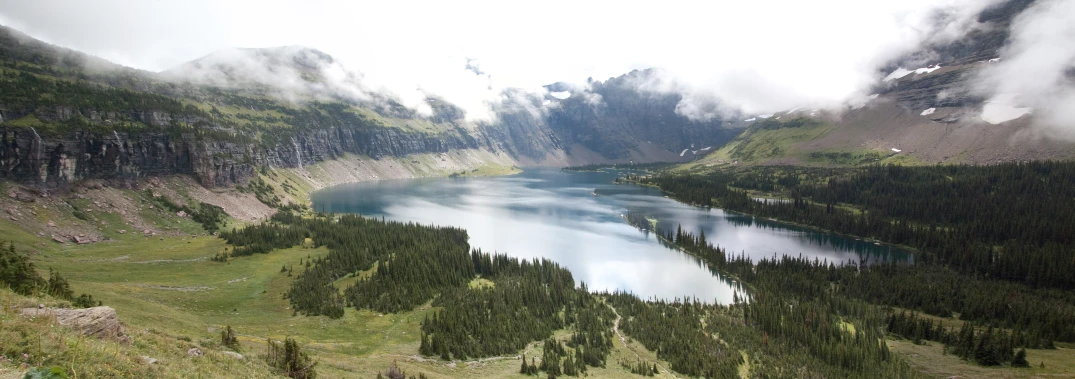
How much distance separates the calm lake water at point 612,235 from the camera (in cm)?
8325

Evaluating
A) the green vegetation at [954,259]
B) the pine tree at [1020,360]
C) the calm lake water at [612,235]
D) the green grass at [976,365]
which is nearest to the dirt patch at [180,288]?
the calm lake water at [612,235]

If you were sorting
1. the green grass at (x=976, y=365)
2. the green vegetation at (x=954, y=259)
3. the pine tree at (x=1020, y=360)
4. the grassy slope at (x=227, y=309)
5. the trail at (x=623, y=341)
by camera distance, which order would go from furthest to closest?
the green vegetation at (x=954, y=259)
the pine tree at (x=1020, y=360)
the green grass at (x=976, y=365)
the trail at (x=623, y=341)
the grassy slope at (x=227, y=309)

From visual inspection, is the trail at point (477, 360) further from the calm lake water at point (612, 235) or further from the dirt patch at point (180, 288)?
the calm lake water at point (612, 235)

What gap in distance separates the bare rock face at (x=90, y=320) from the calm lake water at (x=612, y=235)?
63312 millimetres

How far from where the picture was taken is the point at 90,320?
56.0 ft

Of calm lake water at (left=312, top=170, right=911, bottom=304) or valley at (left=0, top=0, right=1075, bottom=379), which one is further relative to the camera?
calm lake water at (left=312, top=170, right=911, bottom=304)

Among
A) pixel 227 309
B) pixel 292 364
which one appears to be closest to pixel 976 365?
pixel 292 364

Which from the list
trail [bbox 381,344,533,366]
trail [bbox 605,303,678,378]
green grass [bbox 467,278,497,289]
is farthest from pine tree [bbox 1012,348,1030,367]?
green grass [bbox 467,278,497,289]

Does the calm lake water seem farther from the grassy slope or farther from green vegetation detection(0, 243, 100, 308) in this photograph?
green vegetation detection(0, 243, 100, 308)

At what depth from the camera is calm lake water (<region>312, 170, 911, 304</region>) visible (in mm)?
83250

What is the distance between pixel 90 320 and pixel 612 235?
10420 centimetres

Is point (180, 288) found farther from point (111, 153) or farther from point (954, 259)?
point (954, 259)

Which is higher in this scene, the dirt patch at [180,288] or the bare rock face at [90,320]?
the bare rock face at [90,320]

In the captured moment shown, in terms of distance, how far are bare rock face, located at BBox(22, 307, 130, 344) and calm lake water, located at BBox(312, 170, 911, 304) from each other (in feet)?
208
